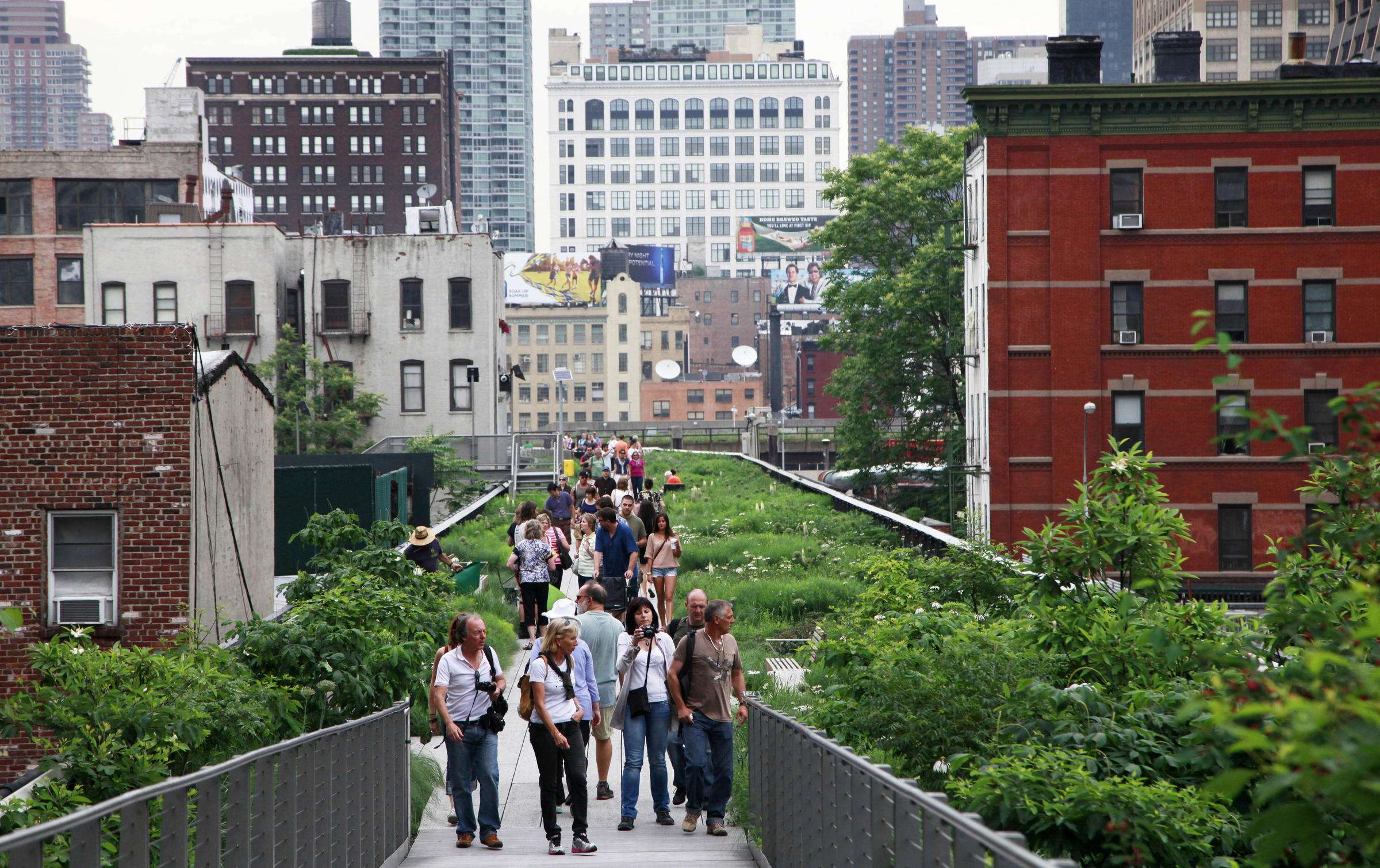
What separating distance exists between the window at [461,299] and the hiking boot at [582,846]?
4753 cm

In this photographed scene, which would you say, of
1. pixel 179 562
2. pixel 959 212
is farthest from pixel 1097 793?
pixel 959 212

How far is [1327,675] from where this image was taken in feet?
12.0

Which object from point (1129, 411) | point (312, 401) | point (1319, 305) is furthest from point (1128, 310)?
point (312, 401)

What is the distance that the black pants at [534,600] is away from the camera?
17469mm

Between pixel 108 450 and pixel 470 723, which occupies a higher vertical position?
pixel 108 450

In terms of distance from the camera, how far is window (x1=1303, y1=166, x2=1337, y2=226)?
141 ft

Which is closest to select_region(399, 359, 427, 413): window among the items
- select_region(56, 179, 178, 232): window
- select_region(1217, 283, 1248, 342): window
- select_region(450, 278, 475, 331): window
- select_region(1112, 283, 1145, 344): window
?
select_region(450, 278, 475, 331): window

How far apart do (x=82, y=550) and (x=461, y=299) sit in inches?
1629

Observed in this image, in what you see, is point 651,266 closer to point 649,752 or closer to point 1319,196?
point 1319,196

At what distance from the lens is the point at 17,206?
58969mm

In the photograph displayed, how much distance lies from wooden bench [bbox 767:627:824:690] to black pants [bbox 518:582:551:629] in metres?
2.80

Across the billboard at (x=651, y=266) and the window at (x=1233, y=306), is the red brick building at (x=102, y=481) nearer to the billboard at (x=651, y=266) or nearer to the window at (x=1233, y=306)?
the window at (x=1233, y=306)

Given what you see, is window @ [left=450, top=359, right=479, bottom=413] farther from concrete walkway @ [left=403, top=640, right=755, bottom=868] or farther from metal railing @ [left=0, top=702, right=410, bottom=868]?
metal railing @ [left=0, top=702, right=410, bottom=868]

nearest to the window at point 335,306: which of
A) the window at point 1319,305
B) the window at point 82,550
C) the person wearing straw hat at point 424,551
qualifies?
the window at point 1319,305
